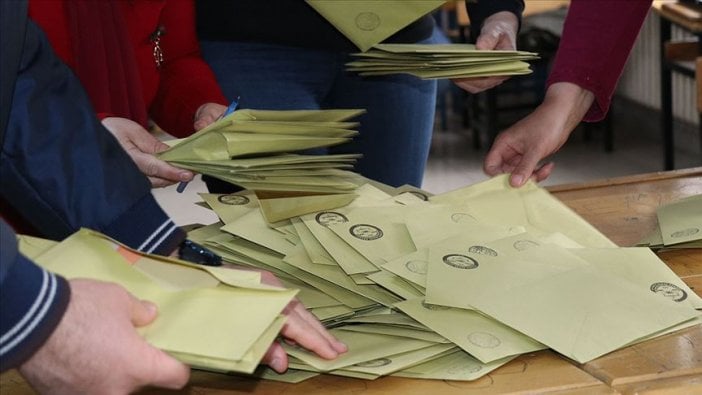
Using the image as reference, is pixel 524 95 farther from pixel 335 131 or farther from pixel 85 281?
pixel 85 281

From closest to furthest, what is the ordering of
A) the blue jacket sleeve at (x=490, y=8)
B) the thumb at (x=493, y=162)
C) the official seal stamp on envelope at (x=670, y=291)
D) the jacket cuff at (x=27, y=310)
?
the jacket cuff at (x=27, y=310) < the official seal stamp on envelope at (x=670, y=291) < the thumb at (x=493, y=162) < the blue jacket sleeve at (x=490, y=8)

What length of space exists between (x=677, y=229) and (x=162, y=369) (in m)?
0.88

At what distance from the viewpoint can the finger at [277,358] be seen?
1189 mm

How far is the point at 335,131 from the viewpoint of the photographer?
1.54 meters

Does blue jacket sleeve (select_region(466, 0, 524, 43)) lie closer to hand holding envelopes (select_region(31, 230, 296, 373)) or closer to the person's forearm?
→ the person's forearm

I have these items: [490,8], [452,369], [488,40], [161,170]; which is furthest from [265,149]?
[490,8]

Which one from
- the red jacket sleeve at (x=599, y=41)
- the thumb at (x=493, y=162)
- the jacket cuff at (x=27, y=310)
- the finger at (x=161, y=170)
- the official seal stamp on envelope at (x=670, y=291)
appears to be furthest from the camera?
the thumb at (x=493, y=162)

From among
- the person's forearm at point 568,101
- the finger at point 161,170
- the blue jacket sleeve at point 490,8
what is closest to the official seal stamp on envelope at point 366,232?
the finger at point 161,170

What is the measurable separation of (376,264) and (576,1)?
0.62 metres

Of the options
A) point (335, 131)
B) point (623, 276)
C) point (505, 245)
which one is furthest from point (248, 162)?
point (623, 276)

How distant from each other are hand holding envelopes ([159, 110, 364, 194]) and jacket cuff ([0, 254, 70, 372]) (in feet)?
1.37

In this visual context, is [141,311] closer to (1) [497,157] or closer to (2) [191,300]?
(2) [191,300]

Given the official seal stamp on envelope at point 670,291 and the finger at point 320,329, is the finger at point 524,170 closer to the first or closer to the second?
the official seal stamp on envelope at point 670,291

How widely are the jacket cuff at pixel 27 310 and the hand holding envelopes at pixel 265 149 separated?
42cm
